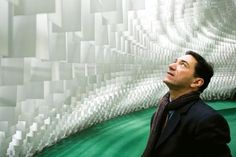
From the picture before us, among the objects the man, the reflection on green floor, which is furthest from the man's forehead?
the reflection on green floor

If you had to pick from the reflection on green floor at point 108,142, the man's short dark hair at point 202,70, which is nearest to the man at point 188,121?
the man's short dark hair at point 202,70

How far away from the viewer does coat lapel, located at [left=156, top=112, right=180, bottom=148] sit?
113 centimetres

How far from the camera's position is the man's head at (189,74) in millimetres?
1229

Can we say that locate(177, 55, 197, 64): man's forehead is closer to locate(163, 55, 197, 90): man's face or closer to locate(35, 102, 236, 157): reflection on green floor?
locate(163, 55, 197, 90): man's face

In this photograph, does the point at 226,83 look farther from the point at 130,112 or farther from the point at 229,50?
the point at 130,112

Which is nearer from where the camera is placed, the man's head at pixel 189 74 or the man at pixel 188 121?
the man at pixel 188 121

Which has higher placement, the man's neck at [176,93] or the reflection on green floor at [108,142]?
the man's neck at [176,93]

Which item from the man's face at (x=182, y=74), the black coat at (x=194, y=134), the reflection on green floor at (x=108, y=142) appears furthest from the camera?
the reflection on green floor at (x=108, y=142)

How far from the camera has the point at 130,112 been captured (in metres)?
4.35

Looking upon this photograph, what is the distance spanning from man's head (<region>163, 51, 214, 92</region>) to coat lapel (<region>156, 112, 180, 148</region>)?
117 millimetres

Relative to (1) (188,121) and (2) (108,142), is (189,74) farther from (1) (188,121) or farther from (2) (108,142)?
(2) (108,142)

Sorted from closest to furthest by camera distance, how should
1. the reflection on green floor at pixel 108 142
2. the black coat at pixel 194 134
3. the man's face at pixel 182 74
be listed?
the black coat at pixel 194 134
the man's face at pixel 182 74
the reflection on green floor at pixel 108 142

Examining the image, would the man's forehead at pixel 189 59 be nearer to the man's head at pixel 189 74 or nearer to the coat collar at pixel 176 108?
the man's head at pixel 189 74

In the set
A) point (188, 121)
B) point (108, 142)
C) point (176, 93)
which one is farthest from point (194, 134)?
point (108, 142)
